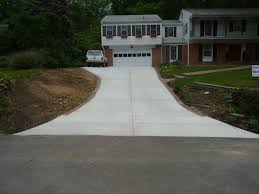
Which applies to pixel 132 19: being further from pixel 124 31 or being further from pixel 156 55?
pixel 156 55

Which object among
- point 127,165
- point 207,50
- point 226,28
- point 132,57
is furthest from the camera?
point 132,57

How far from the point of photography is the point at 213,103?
1666 cm

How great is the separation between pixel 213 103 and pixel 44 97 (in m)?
6.81

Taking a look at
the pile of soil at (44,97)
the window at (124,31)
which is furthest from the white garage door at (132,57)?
the pile of soil at (44,97)

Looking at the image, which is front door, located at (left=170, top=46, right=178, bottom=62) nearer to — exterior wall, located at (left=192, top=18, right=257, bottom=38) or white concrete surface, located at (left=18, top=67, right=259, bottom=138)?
exterior wall, located at (left=192, top=18, right=257, bottom=38)

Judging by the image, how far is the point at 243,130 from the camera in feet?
40.2

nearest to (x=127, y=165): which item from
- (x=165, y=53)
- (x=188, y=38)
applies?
(x=188, y=38)

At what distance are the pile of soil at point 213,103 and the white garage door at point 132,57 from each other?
87.2 feet

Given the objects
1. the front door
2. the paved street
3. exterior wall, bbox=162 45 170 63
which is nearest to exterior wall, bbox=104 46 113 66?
exterior wall, bbox=162 45 170 63

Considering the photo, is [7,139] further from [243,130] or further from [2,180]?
[243,130]

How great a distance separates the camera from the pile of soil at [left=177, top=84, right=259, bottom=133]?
13599 millimetres

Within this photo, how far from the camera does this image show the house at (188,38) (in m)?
44.6

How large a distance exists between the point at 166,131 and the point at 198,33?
3422cm

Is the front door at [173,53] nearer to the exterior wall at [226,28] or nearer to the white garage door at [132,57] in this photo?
the white garage door at [132,57]
